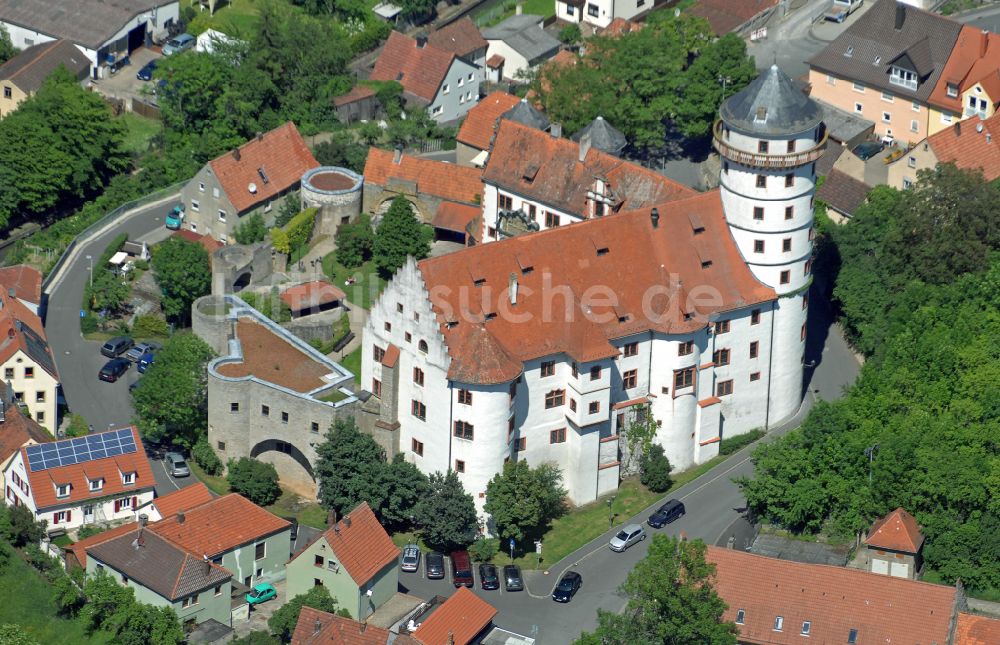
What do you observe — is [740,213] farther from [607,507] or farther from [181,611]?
[181,611]

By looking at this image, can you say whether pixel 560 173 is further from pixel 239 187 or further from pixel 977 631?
pixel 977 631

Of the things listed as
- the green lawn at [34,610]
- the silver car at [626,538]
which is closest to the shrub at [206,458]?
the green lawn at [34,610]

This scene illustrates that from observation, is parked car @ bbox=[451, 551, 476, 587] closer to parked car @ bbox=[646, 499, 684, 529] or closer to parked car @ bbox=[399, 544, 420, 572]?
parked car @ bbox=[399, 544, 420, 572]

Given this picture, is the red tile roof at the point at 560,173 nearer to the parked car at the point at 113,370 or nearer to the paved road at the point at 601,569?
the paved road at the point at 601,569

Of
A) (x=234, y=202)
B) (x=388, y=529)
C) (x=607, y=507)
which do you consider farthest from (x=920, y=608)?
(x=234, y=202)

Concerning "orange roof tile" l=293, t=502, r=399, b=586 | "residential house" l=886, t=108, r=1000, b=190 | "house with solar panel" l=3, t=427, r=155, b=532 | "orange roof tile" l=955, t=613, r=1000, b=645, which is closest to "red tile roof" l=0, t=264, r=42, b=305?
"house with solar panel" l=3, t=427, r=155, b=532
